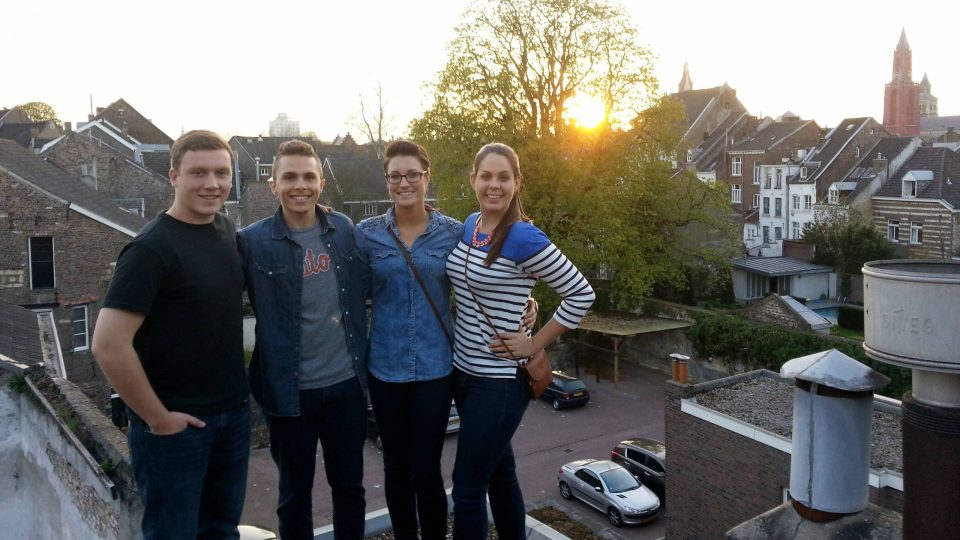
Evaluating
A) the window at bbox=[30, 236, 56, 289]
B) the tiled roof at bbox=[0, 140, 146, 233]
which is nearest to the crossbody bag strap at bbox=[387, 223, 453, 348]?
the tiled roof at bbox=[0, 140, 146, 233]

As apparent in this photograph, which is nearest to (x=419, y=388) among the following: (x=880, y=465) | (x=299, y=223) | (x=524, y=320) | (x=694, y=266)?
(x=524, y=320)

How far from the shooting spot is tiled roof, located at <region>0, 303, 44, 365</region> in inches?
422

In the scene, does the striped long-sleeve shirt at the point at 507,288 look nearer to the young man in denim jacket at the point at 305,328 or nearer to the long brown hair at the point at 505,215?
the long brown hair at the point at 505,215

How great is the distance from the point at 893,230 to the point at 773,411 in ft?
92.8

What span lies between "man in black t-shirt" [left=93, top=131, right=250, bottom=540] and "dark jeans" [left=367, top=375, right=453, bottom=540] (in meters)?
0.74

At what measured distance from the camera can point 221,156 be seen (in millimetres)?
3693

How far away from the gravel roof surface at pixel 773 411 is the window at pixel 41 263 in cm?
1669

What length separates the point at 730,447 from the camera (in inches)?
532

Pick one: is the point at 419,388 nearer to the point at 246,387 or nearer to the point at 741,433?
the point at 246,387

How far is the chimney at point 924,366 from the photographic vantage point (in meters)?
2.70

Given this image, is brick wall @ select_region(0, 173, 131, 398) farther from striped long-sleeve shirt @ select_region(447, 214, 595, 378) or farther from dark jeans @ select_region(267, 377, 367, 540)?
striped long-sleeve shirt @ select_region(447, 214, 595, 378)

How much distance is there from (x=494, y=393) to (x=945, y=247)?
3687 cm

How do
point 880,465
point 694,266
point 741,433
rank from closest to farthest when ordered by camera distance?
point 880,465 → point 741,433 → point 694,266

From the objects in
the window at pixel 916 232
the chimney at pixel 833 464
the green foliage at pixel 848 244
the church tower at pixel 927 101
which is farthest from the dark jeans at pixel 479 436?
the church tower at pixel 927 101
